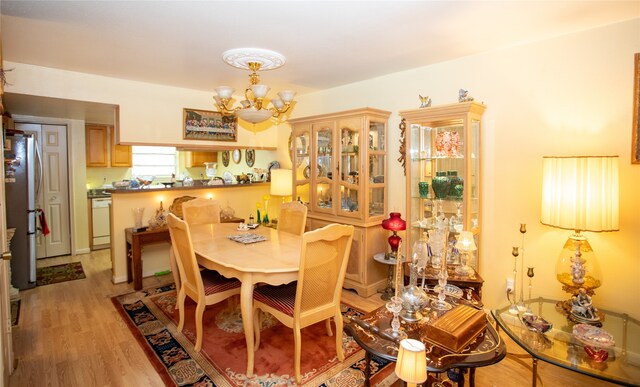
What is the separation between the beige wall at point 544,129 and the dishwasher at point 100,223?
5.03 m

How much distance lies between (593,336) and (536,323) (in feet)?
0.85

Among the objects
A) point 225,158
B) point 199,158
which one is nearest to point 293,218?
point 225,158

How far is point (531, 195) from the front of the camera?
274 centimetres

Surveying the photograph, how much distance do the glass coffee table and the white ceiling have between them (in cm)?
192

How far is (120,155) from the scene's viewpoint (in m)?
5.73

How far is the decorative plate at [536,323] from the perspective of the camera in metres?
1.91

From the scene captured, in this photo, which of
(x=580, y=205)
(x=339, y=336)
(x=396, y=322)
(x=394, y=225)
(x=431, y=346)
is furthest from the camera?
(x=394, y=225)

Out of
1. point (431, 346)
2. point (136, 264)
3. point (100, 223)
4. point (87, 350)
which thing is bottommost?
point (87, 350)

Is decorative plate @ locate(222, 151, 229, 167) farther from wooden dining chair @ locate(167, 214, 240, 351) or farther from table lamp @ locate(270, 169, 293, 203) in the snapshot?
wooden dining chair @ locate(167, 214, 240, 351)

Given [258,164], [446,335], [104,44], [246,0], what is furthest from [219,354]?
[258,164]

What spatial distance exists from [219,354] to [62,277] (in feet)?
9.82

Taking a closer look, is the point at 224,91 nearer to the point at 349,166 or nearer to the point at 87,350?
the point at 349,166

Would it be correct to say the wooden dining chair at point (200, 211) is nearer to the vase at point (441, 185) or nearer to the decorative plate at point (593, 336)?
the vase at point (441, 185)

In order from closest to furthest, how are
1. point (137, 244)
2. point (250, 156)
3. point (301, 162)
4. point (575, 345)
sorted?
point (575, 345)
point (137, 244)
point (301, 162)
point (250, 156)
